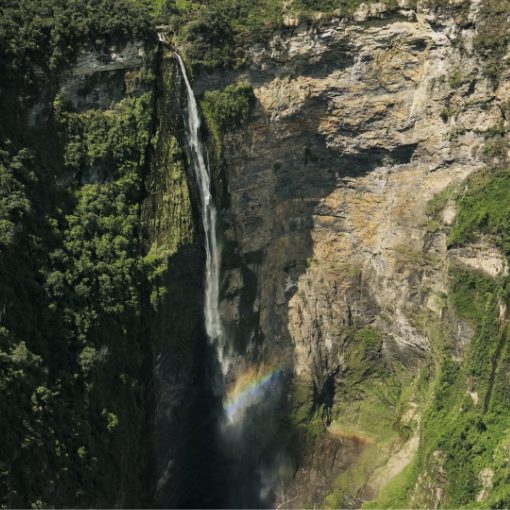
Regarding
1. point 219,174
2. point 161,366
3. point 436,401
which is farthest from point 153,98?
point 436,401

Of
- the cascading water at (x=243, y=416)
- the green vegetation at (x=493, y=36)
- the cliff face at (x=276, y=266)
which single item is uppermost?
the green vegetation at (x=493, y=36)

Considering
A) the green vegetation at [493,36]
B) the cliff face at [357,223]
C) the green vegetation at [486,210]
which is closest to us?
the green vegetation at [486,210]

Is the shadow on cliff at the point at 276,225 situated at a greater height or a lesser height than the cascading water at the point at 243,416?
greater

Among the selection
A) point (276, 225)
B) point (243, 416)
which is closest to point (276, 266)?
point (276, 225)

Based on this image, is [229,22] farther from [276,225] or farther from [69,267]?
[69,267]

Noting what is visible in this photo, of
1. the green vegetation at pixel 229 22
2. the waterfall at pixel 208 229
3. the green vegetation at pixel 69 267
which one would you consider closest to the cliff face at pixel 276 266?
the green vegetation at pixel 69 267

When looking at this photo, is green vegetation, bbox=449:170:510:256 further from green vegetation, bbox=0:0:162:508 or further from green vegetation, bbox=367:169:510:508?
green vegetation, bbox=0:0:162:508

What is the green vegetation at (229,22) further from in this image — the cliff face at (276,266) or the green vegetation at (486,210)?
the green vegetation at (486,210)
